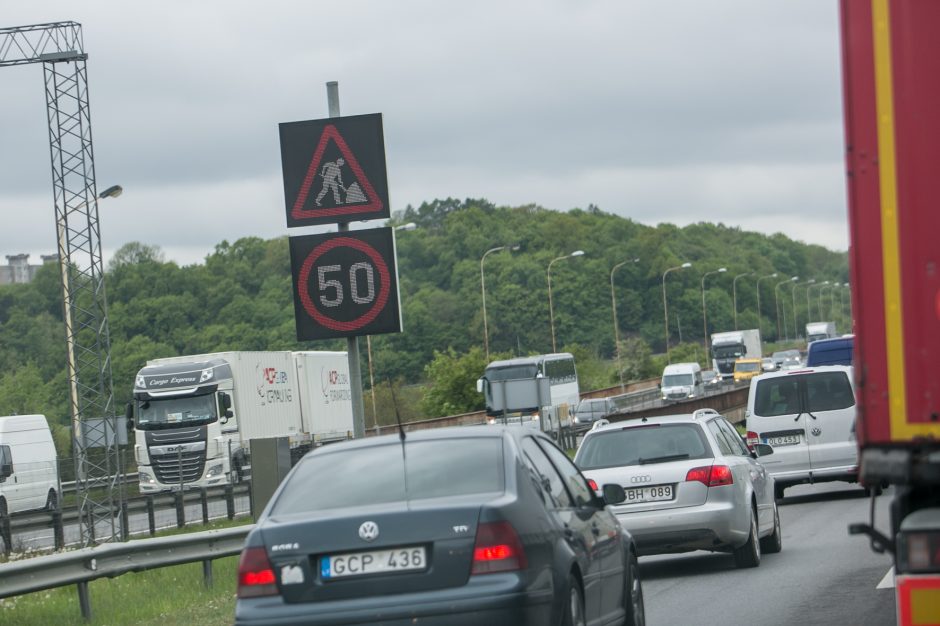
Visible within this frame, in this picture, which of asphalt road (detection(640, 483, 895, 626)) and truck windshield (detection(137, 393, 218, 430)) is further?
truck windshield (detection(137, 393, 218, 430))

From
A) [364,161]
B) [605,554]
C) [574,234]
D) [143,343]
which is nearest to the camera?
[605,554]

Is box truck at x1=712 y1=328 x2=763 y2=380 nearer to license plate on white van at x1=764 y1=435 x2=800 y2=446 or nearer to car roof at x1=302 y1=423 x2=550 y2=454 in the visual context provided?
license plate on white van at x1=764 y1=435 x2=800 y2=446

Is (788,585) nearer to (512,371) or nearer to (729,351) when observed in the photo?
(512,371)

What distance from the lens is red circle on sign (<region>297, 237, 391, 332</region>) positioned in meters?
13.2

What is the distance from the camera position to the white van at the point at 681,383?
84.2m

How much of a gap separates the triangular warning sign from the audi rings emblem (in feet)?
19.9

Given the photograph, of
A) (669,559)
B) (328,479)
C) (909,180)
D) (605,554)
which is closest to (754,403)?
(669,559)

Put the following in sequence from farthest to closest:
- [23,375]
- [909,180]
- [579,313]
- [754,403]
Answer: [579,313] < [23,375] < [754,403] < [909,180]

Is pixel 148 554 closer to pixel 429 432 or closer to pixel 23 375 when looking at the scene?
pixel 429 432

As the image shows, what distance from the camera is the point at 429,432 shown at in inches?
338

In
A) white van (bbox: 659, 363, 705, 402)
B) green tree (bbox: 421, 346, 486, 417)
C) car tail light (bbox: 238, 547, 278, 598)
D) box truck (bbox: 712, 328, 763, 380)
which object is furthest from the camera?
box truck (bbox: 712, 328, 763, 380)

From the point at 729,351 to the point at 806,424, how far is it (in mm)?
86001

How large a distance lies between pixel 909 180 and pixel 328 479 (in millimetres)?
3587

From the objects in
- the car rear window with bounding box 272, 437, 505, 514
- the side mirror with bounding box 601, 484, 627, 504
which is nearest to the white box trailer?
the side mirror with bounding box 601, 484, 627, 504
